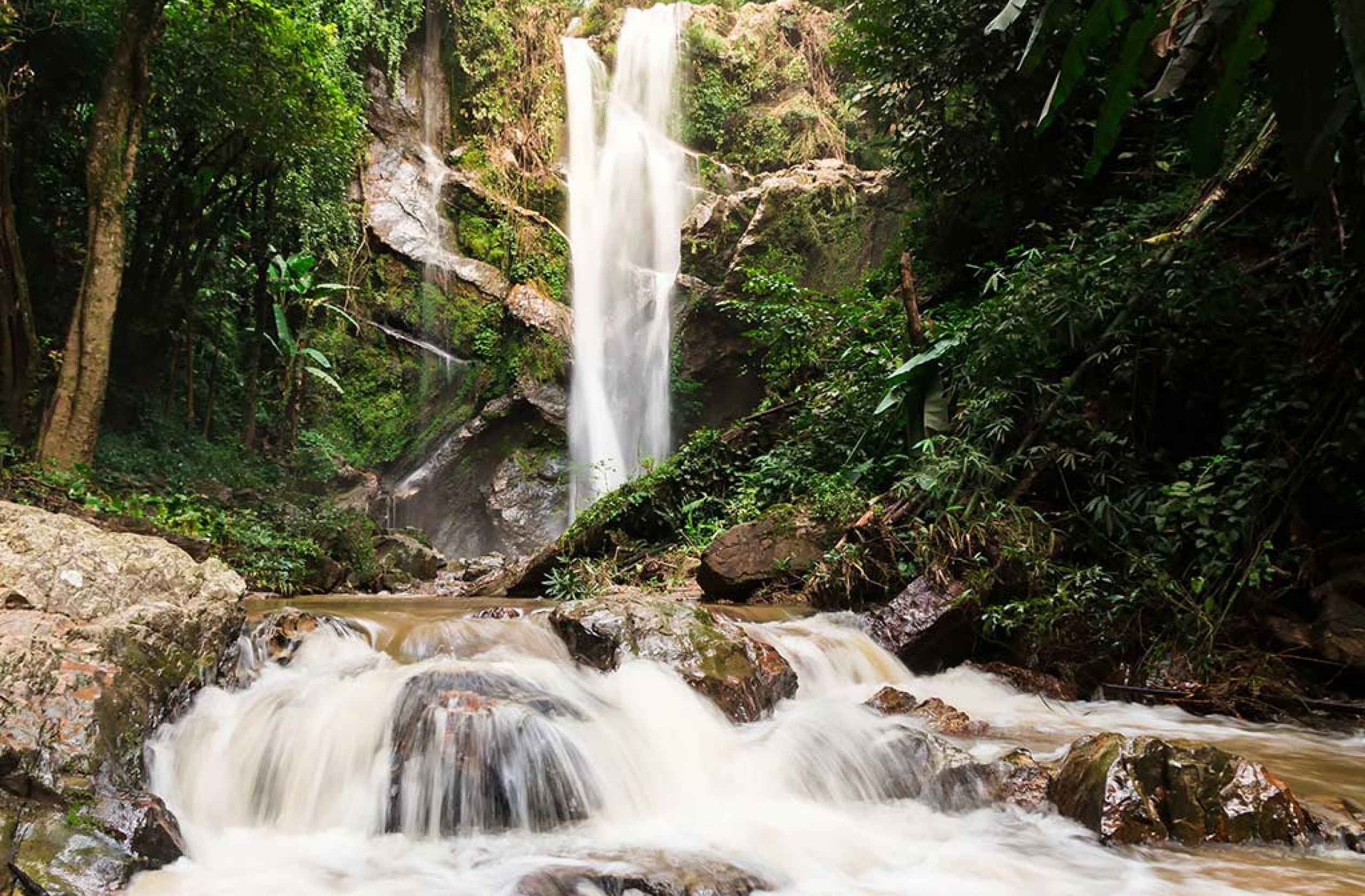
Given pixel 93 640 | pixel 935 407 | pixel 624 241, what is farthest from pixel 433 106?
pixel 93 640

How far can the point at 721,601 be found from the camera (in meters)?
7.10

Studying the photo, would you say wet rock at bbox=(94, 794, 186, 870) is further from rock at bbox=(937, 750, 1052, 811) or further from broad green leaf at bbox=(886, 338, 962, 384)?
broad green leaf at bbox=(886, 338, 962, 384)

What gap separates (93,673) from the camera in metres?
3.08

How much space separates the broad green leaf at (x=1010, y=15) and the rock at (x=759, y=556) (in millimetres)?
5008

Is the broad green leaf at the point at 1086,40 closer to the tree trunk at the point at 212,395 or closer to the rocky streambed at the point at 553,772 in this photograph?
the rocky streambed at the point at 553,772

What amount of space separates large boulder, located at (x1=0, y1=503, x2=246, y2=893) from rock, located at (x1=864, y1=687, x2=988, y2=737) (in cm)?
349

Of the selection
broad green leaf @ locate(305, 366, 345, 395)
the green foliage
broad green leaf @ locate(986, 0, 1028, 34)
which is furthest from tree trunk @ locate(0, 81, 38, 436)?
broad green leaf @ locate(986, 0, 1028, 34)

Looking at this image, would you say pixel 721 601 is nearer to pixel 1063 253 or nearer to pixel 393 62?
pixel 1063 253

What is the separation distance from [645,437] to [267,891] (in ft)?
49.6

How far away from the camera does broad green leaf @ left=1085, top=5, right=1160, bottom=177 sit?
5.98 feet

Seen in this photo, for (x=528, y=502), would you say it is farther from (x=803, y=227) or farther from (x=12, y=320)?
(x=12, y=320)

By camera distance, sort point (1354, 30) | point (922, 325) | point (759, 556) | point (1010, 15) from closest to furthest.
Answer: point (1354, 30) < point (1010, 15) < point (759, 556) < point (922, 325)

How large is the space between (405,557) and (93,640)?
893 cm

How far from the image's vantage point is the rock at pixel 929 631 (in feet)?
18.6
